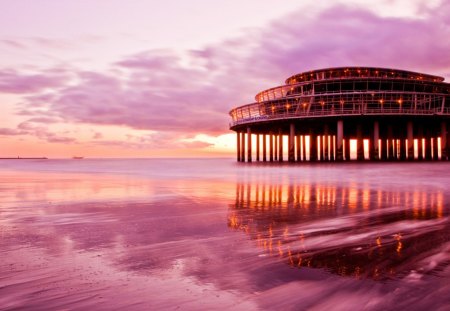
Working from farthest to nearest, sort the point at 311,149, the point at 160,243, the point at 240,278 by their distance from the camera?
1. the point at 311,149
2. the point at 160,243
3. the point at 240,278

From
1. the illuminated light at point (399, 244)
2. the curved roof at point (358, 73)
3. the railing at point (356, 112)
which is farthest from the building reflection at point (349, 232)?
the curved roof at point (358, 73)

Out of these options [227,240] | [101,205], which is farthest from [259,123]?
[227,240]

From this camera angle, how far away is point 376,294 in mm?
3688

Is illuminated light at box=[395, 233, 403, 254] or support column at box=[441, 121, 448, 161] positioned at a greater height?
support column at box=[441, 121, 448, 161]

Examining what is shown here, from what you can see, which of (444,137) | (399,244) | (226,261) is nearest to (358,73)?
(444,137)

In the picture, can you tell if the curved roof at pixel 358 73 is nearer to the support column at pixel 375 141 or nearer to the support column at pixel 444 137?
the support column at pixel 444 137

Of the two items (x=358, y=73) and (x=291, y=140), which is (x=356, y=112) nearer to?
(x=291, y=140)

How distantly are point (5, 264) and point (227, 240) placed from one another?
320 centimetres

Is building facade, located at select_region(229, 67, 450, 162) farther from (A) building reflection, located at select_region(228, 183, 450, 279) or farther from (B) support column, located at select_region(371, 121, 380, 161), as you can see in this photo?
(A) building reflection, located at select_region(228, 183, 450, 279)

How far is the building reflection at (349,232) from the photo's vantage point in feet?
15.9

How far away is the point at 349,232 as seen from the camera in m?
6.91

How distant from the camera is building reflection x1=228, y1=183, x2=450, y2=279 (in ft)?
15.9

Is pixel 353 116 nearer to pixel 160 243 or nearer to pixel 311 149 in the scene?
pixel 311 149

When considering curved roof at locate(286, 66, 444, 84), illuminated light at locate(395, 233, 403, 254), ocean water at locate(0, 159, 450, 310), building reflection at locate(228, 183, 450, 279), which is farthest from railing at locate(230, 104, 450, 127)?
illuminated light at locate(395, 233, 403, 254)
